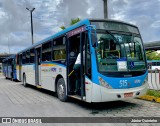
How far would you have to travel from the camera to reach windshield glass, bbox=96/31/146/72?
738 centimetres

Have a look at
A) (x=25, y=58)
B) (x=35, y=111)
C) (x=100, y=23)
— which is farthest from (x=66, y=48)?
(x=25, y=58)

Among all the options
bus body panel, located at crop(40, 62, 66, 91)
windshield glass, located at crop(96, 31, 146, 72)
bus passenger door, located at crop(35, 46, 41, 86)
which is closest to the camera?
windshield glass, located at crop(96, 31, 146, 72)

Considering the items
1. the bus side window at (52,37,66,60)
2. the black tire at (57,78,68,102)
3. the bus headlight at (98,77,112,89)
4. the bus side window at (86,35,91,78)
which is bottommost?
the black tire at (57,78,68,102)

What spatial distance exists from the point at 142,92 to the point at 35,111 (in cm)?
380

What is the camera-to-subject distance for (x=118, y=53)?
766cm

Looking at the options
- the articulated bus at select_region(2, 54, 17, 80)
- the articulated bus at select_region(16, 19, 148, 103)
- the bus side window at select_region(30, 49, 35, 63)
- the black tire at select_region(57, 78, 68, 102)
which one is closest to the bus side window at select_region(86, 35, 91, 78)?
the articulated bus at select_region(16, 19, 148, 103)

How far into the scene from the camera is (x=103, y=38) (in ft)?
24.8

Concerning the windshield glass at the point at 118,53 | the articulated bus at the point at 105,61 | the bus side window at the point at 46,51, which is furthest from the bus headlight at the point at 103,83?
the bus side window at the point at 46,51

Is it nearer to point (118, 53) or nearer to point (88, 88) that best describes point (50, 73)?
point (88, 88)

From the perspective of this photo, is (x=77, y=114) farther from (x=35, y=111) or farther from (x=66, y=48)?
(x=66, y=48)

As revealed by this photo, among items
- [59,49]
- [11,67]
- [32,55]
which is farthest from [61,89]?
[11,67]

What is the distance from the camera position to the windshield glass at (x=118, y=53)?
738cm

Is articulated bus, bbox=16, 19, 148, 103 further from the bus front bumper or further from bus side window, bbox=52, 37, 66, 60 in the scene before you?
bus side window, bbox=52, 37, 66, 60

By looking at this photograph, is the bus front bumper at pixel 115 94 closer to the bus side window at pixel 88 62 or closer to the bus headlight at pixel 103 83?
the bus headlight at pixel 103 83
